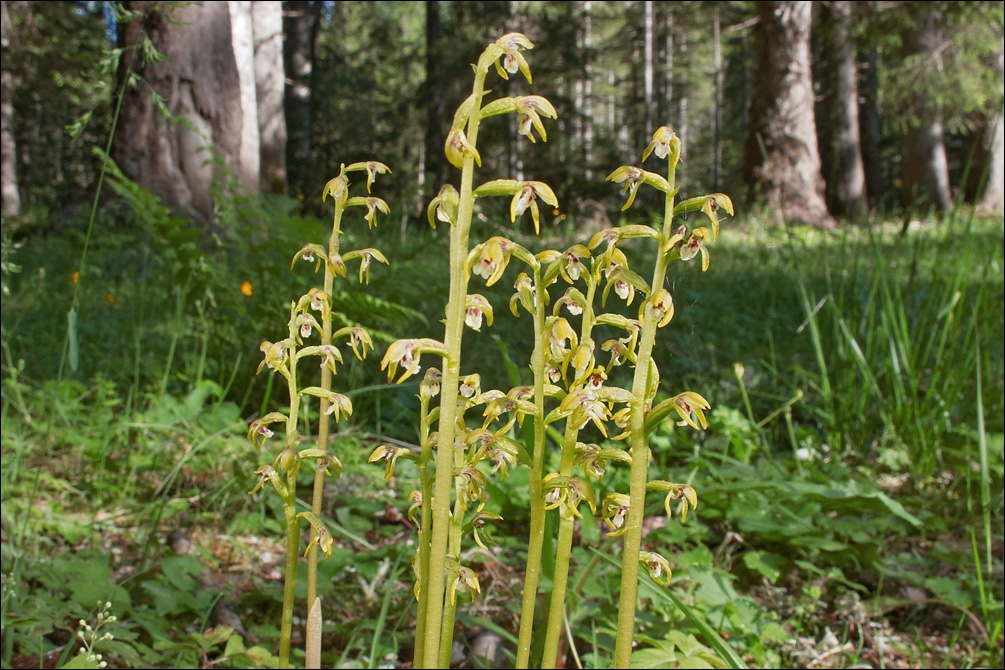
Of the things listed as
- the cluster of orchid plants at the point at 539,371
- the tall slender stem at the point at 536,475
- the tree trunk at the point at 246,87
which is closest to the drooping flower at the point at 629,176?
the cluster of orchid plants at the point at 539,371

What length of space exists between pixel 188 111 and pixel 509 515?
14.7ft

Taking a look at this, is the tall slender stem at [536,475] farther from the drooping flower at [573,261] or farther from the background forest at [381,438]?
the background forest at [381,438]

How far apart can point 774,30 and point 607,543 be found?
33.6 feet

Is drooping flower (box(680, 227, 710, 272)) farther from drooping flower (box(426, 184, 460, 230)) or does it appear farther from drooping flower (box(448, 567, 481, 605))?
drooping flower (box(448, 567, 481, 605))

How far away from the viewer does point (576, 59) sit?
16.7 m

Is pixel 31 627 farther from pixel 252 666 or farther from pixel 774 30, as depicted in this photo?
A: pixel 774 30

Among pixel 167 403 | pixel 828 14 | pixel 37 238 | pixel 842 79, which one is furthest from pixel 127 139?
pixel 842 79

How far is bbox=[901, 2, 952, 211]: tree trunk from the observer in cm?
1148

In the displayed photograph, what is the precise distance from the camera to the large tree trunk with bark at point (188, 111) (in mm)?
5090

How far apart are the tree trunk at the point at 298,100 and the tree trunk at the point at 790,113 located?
10.7m

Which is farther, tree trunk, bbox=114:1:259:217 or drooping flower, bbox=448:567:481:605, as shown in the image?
tree trunk, bbox=114:1:259:217

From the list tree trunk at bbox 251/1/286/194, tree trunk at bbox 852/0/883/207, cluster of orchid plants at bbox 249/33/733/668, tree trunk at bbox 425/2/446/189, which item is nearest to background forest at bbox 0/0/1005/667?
cluster of orchid plants at bbox 249/33/733/668

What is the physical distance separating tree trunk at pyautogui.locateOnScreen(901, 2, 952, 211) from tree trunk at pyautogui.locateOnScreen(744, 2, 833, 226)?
7.32 feet

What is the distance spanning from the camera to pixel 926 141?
12883mm
